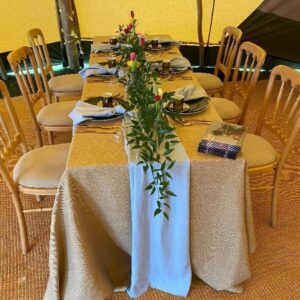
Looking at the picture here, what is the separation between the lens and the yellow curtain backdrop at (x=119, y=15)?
331 cm

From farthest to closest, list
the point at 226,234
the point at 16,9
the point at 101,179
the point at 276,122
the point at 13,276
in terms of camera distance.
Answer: the point at 16,9 < the point at 276,122 < the point at 13,276 < the point at 226,234 < the point at 101,179

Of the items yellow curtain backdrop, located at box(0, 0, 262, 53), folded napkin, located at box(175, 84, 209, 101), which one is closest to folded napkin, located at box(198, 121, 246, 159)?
folded napkin, located at box(175, 84, 209, 101)

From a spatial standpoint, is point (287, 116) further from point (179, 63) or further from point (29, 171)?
point (29, 171)

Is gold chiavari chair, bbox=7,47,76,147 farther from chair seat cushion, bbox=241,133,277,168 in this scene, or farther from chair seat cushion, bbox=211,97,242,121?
chair seat cushion, bbox=241,133,277,168

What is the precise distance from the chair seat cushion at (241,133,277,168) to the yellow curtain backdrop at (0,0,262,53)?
2.26 m

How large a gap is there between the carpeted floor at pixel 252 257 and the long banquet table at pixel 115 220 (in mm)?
147

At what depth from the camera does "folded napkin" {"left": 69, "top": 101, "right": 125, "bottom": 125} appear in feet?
4.13

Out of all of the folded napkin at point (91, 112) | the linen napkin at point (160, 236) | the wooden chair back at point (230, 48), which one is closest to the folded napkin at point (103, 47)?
the wooden chair back at point (230, 48)

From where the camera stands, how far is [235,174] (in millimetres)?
1065

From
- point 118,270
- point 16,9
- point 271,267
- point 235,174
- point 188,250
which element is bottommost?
point 271,267

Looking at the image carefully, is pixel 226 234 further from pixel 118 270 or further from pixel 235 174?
pixel 118 270

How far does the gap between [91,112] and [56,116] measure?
2.22ft

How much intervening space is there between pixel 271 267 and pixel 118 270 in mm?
704

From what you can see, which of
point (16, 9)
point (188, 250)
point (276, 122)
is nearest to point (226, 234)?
point (188, 250)
